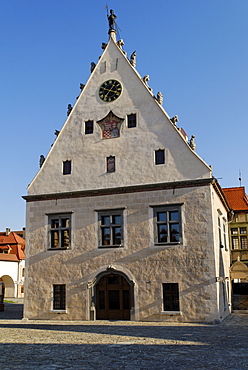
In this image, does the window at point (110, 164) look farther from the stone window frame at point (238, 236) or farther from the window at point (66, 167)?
the stone window frame at point (238, 236)

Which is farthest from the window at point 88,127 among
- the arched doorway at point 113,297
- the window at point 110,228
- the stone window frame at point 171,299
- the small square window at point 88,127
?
the stone window frame at point 171,299

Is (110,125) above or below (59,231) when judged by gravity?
above

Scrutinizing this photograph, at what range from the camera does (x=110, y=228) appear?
2322 centimetres

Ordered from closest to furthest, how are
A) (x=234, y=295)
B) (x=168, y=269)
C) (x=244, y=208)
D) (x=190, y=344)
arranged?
(x=190, y=344) < (x=168, y=269) < (x=234, y=295) < (x=244, y=208)

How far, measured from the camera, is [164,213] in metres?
22.5

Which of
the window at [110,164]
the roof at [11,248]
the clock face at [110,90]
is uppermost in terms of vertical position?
the clock face at [110,90]

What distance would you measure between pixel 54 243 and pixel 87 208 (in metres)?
2.82

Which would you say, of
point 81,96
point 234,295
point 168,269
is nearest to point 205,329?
point 168,269

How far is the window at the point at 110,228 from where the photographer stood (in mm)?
22953

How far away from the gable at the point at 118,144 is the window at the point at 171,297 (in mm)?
5503

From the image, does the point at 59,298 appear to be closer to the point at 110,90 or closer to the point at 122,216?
the point at 122,216

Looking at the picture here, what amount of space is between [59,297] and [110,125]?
10102 millimetres

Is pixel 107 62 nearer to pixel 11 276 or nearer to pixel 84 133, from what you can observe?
pixel 84 133

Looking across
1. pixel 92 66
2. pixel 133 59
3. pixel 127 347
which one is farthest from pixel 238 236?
pixel 127 347
